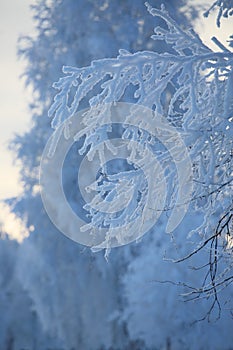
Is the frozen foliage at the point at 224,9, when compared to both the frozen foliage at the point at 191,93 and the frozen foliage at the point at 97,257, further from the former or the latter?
the frozen foliage at the point at 97,257

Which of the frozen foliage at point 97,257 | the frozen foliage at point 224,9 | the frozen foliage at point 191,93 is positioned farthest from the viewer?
the frozen foliage at point 97,257

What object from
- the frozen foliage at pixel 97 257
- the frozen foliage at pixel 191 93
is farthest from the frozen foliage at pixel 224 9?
the frozen foliage at pixel 97 257

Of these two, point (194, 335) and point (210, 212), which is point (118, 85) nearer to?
point (210, 212)

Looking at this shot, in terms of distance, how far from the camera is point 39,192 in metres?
12.4

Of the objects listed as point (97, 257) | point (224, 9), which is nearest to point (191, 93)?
point (224, 9)

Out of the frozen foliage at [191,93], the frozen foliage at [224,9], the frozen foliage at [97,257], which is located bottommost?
the frozen foliage at [191,93]

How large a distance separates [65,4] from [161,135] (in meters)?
9.18

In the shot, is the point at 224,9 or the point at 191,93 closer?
the point at 191,93

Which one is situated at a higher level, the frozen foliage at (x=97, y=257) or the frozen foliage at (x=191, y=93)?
the frozen foliage at (x=97, y=257)

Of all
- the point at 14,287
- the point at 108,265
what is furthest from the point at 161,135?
the point at 14,287

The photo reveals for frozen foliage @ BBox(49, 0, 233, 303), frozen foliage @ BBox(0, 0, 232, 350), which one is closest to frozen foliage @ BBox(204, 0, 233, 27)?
frozen foliage @ BBox(49, 0, 233, 303)

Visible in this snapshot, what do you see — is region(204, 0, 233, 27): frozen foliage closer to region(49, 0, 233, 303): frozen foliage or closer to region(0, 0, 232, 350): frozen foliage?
region(49, 0, 233, 303): frozen foliage

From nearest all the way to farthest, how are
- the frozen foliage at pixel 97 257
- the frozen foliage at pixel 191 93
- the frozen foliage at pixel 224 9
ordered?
the frozen foliage at pixel 191 93 < the frozen foliage at pixel 224 9 < the frozen foliage at pixel 97 257

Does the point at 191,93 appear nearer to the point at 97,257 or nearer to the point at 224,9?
the point at 224,9
